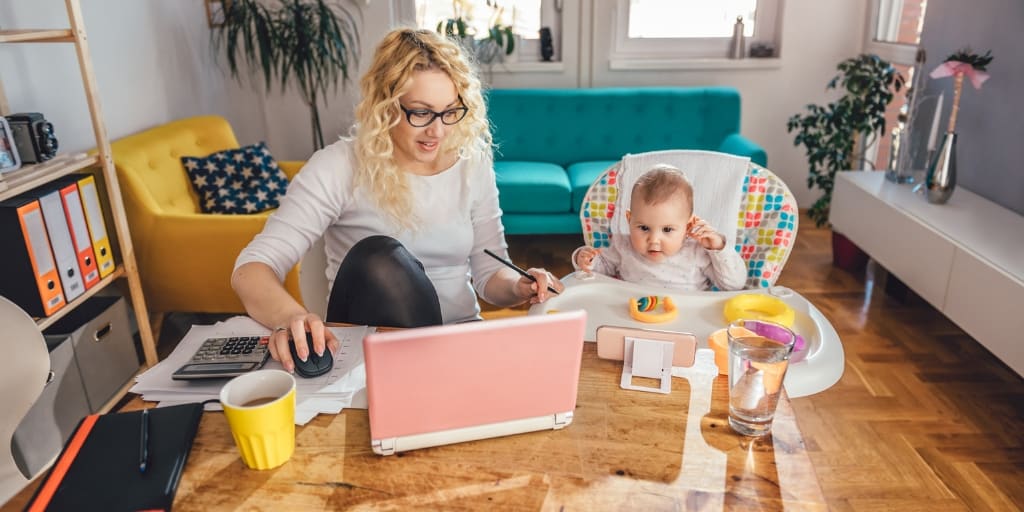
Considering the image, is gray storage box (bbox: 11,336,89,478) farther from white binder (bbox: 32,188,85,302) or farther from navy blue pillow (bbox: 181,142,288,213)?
navy blue pillow (bbox: 181,142,288,213)

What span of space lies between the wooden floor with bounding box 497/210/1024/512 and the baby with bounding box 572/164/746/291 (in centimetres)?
52

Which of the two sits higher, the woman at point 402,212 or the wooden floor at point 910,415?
the woman at point 402,212

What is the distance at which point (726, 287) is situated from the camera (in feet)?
5.21

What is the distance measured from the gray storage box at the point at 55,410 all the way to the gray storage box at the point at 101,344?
0.11 ft

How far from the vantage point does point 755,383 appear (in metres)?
0.88

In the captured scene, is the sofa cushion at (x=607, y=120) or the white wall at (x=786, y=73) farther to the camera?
the white wall at (x=786, y=73)

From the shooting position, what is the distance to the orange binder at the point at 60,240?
192 centimetres

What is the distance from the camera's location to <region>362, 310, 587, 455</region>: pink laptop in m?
0.77

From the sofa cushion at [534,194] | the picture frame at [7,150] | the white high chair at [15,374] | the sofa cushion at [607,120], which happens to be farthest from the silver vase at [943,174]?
the picture frame at [7,150]

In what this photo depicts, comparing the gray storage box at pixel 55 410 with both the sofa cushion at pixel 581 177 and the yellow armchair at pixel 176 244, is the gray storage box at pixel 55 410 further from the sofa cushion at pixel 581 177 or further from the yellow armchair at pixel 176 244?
the sofa cushion at pixel 581 177

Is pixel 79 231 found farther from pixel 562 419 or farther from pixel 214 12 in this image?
pixel 214 12

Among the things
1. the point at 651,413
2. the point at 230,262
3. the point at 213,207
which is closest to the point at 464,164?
the point at 651,413

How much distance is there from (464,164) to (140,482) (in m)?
0.96

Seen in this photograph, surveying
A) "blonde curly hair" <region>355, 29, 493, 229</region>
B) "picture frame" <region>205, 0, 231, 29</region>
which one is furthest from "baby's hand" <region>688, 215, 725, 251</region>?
"picture frame" <region>205, 0, 231, 29</region>
